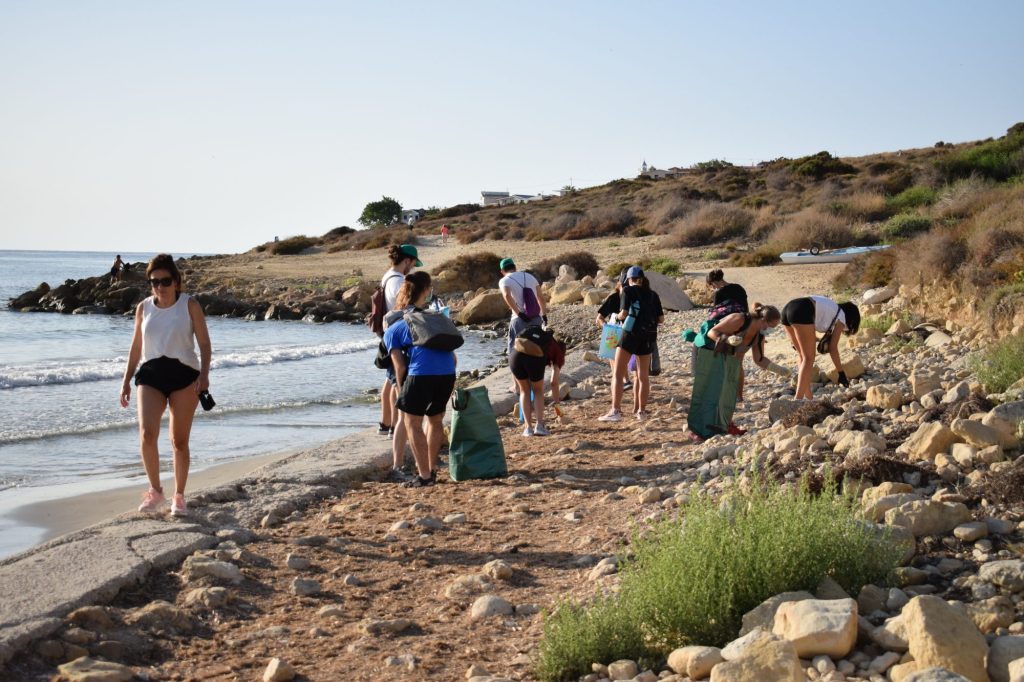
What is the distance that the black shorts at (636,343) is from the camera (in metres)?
9.71

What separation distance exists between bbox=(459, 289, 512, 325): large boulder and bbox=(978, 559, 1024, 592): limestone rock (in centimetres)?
2320

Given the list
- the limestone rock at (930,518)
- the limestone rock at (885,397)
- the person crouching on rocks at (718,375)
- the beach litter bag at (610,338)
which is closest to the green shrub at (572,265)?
the beach litter bag at (610,338)

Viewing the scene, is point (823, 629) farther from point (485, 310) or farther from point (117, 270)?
point (117, 270)

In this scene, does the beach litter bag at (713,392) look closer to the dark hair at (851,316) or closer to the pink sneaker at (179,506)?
the dark hair at (851,316)

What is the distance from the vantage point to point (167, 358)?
251 inches

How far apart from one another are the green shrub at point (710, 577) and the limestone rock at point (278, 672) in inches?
41.4

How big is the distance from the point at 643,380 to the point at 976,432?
166 inches

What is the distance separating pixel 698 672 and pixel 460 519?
10.3 feet

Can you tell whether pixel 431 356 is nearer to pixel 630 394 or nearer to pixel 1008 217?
pixel 630 394

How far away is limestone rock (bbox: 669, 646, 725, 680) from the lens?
379 cm

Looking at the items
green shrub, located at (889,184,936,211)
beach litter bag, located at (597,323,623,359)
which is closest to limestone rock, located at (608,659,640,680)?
beach litter bag, located at (597,323,623,359)

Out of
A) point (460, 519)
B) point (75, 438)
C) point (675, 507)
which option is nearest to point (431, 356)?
point (460, 519)

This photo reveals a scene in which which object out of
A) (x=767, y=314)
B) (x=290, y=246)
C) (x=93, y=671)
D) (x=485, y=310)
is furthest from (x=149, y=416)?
(x=290, y=246)

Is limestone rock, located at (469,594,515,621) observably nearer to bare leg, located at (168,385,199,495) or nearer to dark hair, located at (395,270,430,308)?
bare leg, located at (168,385,199,495)
